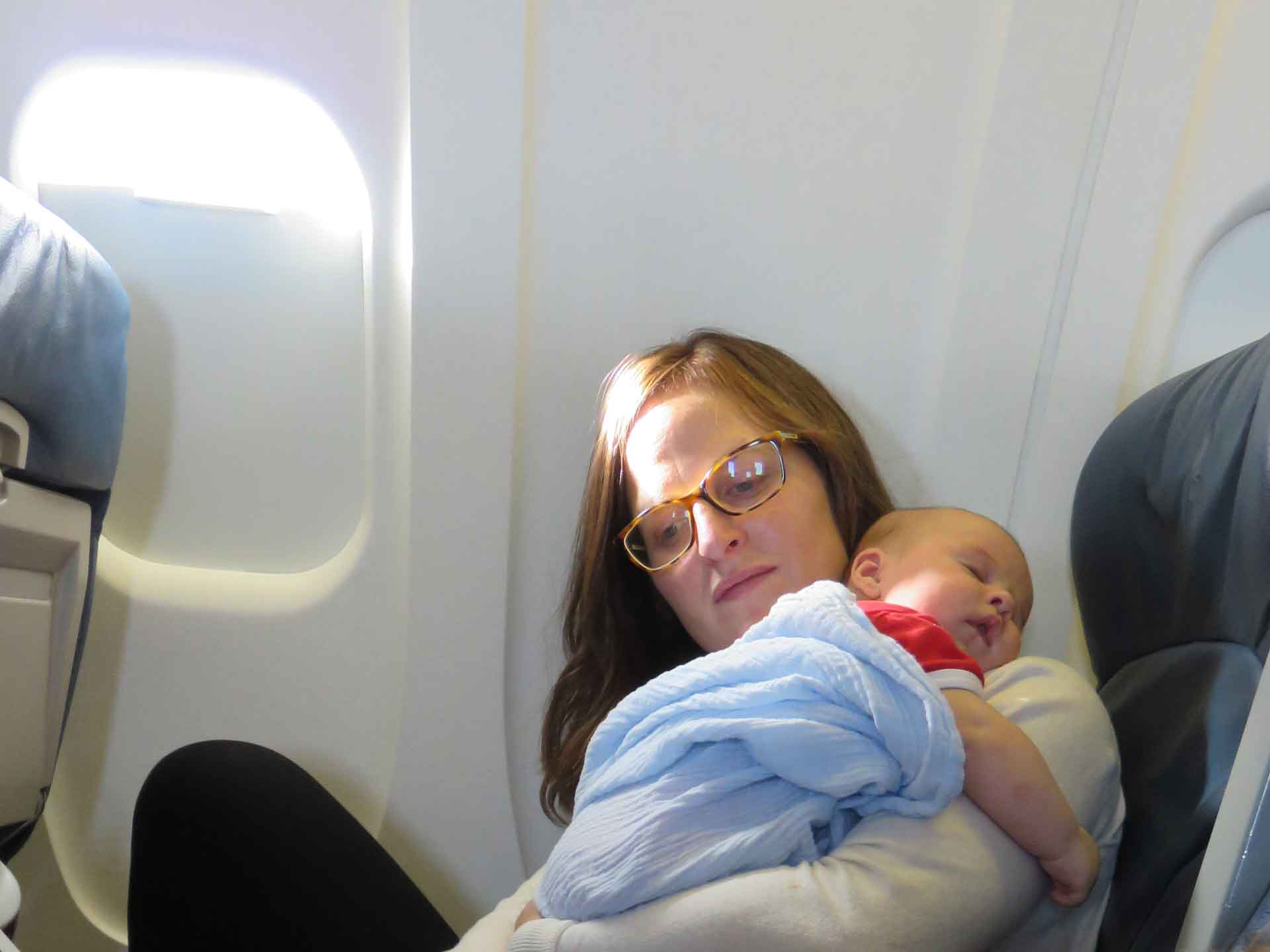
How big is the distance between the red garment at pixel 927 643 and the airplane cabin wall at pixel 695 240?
0.54m

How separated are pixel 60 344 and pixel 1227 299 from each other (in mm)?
1337

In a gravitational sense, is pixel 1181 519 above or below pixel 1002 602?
above

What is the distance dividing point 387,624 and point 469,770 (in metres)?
0.24

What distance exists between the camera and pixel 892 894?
28.0 inches

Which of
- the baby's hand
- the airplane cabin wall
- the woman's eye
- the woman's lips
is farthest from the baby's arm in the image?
the airplane cabin wall

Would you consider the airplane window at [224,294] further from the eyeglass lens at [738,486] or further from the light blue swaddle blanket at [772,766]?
the light blue swaddle blanket at [772,766]

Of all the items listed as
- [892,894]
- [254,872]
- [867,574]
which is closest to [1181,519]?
[867,574]

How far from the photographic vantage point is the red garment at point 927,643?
803 millimetres

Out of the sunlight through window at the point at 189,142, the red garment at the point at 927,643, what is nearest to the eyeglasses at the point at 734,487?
the red garment at the point at 927,643

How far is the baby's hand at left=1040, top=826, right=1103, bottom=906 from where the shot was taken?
78cm

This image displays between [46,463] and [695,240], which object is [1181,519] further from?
[46,463]

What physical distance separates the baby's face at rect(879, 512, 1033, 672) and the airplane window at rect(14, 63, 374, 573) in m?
0.81

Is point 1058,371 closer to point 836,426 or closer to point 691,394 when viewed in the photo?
point 836,426

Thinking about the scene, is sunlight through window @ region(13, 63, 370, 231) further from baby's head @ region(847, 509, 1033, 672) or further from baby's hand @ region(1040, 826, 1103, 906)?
baby's hand @ region(1040, 826, 1103, 906)
